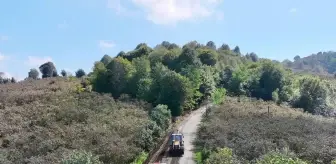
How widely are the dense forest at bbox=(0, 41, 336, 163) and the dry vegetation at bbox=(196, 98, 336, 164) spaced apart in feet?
20.8

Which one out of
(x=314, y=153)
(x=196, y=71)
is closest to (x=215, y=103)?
(x=196, y=71)

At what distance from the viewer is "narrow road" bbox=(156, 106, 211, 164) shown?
1275 inches

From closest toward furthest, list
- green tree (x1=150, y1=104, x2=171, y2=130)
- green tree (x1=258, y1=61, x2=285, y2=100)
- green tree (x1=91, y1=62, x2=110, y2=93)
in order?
green tree (x1=150, y1=104, x2=171, y2=130) → green tree (x1=91, y1=62, x2=110, y2=93) → green tree (x1=258, y1=61, x2=285, y2=100)

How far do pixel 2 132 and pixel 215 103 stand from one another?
98.7 ft

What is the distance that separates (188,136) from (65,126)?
14150mm

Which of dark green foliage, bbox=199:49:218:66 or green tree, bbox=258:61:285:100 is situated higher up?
dark green foliage, bbox=199:49:218:66

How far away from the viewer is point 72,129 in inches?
1431

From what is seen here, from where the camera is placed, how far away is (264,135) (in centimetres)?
3272

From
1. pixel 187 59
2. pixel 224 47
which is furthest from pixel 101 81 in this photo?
pixel 224 47

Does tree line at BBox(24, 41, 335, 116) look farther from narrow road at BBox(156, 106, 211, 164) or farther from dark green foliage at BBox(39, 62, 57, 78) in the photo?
dark green foliage at BBox(39, 62, 57, 78)

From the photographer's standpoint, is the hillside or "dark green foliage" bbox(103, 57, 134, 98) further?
"dark green foliage" bbox(103, 57, 134, 98)

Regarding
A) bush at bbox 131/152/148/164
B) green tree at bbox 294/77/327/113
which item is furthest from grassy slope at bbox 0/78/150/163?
green tree at bbox 294/77/327/113

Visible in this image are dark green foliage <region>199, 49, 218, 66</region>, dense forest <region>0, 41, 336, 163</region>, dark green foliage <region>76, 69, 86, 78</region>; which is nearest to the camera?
dense forest <region>0, 41, 336, 163</region>

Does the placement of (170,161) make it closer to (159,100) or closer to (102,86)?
(159,100)
